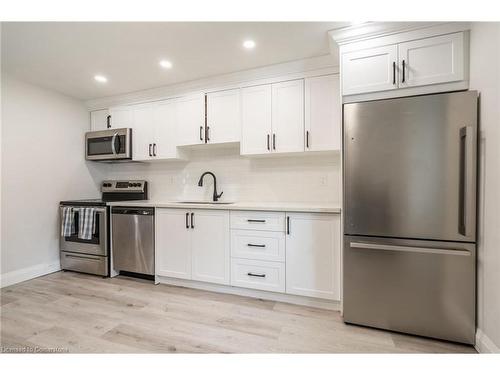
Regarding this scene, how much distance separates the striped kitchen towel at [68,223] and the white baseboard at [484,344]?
3939 mm

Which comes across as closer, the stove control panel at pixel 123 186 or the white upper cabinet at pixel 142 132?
the white upper cabinet at pixel 142 132

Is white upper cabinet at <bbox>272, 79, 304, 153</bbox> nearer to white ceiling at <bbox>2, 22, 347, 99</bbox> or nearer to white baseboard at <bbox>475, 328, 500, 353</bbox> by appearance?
white ceiling at <bbox>2, 22, 347, 99</bbox>

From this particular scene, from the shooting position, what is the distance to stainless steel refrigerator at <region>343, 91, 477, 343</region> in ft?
5.25

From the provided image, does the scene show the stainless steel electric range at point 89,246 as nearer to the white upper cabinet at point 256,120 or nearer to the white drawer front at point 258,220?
the white drawer front at point 258,220

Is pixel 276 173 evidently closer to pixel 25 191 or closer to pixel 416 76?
pixel 416 76

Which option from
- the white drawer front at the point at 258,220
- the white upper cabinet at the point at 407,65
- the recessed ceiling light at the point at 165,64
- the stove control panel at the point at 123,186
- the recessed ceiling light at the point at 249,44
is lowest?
the white drawer front at the point at 258,220

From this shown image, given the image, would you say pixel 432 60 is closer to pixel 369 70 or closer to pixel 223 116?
pixel 369 70

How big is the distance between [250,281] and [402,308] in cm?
126

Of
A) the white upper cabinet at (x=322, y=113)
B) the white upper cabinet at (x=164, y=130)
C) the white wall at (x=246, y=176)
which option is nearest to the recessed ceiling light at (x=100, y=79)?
the white upper cabinet at (x=164, y=130)

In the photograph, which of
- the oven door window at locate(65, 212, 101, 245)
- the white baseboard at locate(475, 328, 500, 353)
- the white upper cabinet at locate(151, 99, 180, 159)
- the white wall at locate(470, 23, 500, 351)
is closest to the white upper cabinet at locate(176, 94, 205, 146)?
the white upper cabinet at locate(151, 99, 180, 159)

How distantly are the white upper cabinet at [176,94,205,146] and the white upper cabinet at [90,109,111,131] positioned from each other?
1177 mm

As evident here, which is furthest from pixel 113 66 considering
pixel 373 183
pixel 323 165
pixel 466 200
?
pixel 466 200

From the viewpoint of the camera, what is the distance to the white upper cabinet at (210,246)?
246cm

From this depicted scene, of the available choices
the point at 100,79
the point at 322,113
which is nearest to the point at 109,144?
the point at 100,79
